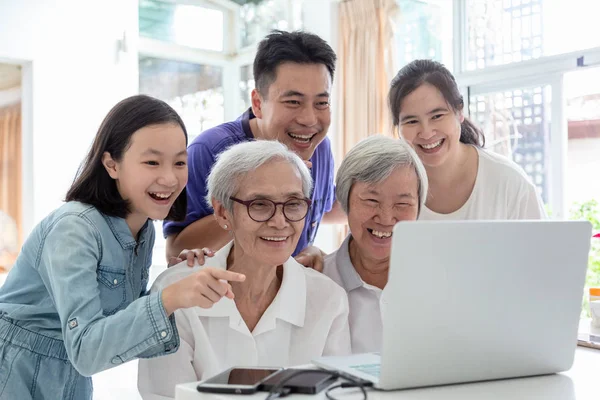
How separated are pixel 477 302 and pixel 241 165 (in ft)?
2.66

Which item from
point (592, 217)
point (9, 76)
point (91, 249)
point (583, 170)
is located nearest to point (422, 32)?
point (583, 170)

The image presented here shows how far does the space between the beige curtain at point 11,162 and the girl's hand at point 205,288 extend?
14.0 ft

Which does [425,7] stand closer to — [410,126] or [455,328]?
[410,126]

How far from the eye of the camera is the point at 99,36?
17.7 ft

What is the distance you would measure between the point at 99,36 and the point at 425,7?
2618 millimetres

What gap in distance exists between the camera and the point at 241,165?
166 cm

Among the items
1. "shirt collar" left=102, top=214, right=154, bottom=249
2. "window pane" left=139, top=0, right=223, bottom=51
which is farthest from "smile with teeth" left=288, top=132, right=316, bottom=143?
"window pane" left=139, top=0, right=223, bottom=51

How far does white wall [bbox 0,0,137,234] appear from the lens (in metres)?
5.05

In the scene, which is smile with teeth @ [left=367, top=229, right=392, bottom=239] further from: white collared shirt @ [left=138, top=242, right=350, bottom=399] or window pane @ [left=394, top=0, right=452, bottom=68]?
window pane @ [left=394, top=0, right=452, bottom=68]

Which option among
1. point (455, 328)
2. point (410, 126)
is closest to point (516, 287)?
point (455, 328)

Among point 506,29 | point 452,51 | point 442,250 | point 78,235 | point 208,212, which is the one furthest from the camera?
point 452,51

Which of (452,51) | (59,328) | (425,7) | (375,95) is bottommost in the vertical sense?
(59,328)

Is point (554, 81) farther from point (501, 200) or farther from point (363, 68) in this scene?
point (501, 200)

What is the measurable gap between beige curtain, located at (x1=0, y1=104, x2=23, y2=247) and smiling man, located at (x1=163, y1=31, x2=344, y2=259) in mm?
3316
